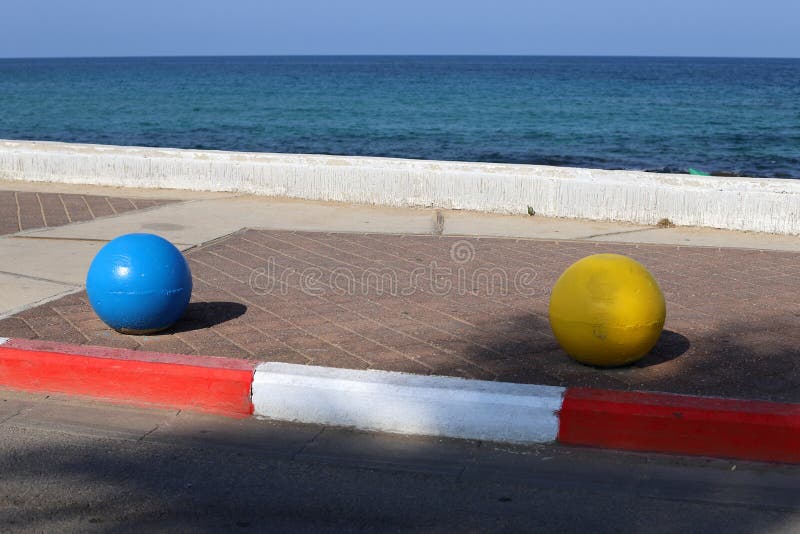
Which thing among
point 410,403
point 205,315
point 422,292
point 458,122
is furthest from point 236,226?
point 458,122

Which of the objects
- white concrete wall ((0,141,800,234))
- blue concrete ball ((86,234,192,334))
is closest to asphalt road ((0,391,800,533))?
A: blue concrete ball ((86,234,192,334))

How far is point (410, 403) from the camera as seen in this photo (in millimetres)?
4789

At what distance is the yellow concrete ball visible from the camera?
5090 millimetres

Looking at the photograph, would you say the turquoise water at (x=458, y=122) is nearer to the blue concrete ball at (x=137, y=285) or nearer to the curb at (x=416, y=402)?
the blue concrete ball at (x=137, y=285)

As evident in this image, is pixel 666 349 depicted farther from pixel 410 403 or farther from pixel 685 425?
pixel 410 403

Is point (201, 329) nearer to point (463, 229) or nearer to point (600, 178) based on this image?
point (463, 229)

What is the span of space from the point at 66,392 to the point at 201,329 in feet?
3.32

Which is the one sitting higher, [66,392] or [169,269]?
[169,269]

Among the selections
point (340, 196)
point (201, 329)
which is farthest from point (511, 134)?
point (201, 329)

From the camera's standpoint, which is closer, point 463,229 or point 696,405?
point 696,405

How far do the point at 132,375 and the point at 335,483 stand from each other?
60.2 inches

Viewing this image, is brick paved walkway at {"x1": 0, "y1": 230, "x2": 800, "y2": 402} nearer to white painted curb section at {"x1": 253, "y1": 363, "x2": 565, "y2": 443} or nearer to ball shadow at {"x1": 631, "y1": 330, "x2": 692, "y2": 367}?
ball shadow at {"x1": 631, "y1": 330, "x2": 692, "y2": 367}

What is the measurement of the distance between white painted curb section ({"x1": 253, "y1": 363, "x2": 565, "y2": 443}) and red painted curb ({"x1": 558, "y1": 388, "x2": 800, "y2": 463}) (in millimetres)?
139

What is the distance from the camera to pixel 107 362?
523 centimetres
